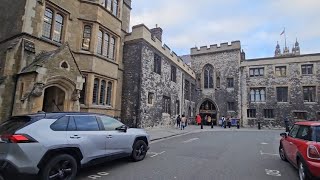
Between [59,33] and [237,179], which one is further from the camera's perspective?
[59,33]

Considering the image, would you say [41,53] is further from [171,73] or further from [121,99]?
[171,73]

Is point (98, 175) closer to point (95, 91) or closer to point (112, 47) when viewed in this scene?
point (95, 91)

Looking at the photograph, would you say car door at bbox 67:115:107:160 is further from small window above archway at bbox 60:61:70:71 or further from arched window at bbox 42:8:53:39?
arched window at bbox 42:8:53:39

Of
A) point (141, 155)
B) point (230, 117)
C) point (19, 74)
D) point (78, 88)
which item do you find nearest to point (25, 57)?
point (19, 74)

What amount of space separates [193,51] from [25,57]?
30.1 metres

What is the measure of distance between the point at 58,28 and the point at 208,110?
2727 centimetres

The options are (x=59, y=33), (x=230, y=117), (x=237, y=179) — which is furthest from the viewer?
(x=230, y=117)

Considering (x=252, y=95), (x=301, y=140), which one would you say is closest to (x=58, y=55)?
(x=301, y=140)

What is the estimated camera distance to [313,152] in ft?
16.9

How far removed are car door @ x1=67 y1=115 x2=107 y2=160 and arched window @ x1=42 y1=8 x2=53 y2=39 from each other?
28.1 ft

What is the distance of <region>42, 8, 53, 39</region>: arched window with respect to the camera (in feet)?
41.5

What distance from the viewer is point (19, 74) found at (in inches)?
430

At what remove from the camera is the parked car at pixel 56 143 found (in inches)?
180

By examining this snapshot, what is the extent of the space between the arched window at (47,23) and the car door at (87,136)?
8.58 m
